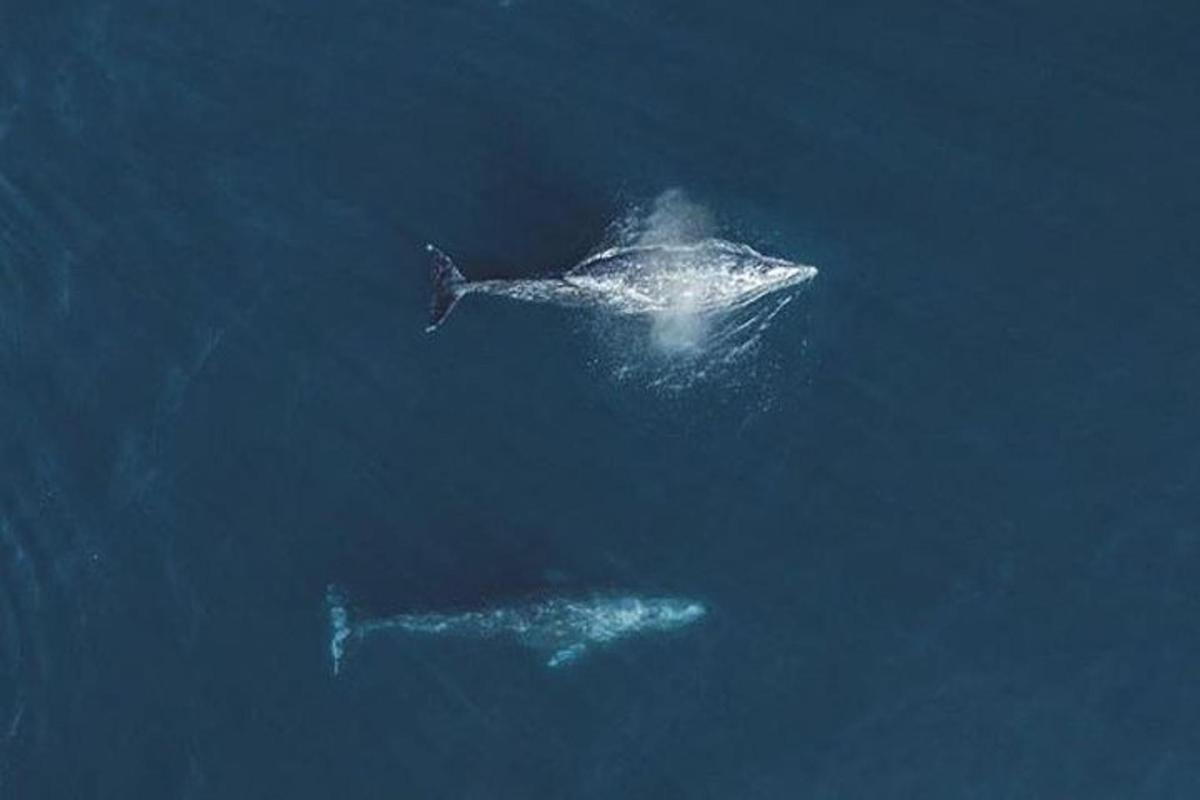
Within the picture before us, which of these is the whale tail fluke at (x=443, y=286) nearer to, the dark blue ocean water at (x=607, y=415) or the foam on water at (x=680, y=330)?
the dark blue ocean water at (x=607, y=415)

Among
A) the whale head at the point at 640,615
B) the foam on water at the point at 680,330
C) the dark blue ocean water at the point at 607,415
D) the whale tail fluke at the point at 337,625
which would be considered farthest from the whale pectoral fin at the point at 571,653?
the foam on water at the point at 680,330

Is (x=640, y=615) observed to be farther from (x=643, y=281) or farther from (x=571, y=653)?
(x=643, y=281)

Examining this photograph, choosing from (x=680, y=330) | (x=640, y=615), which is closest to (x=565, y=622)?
(x=640, y=615)

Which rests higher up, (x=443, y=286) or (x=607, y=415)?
(x=443, y=286)

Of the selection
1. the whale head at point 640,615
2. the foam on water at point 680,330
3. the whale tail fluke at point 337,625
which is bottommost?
the whale head at point 640,615

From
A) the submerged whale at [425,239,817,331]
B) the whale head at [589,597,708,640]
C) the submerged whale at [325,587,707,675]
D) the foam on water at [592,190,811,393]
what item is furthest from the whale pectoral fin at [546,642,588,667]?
the submerged whale at [425,239,817,331]

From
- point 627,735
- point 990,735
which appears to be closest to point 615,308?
point 627,735
